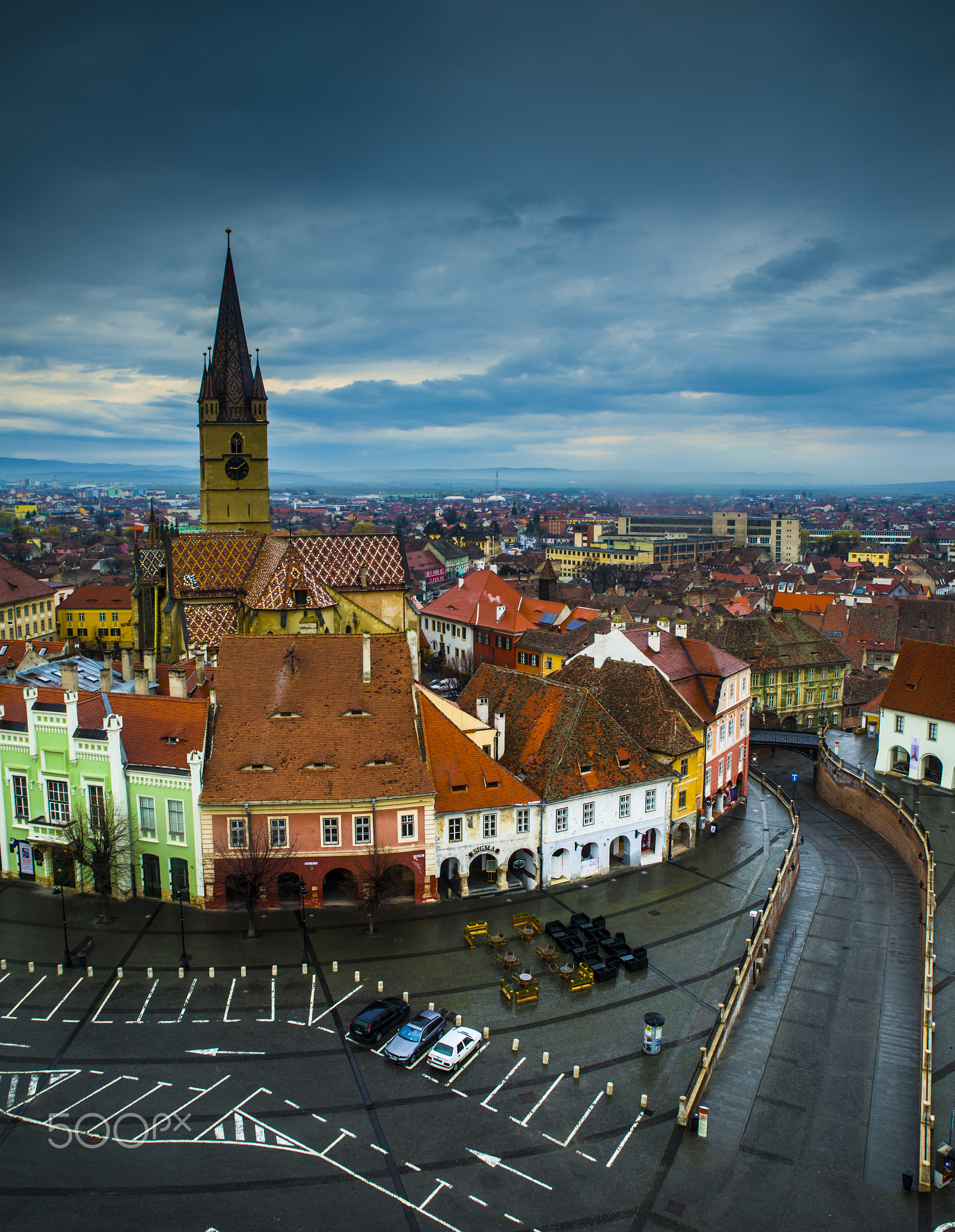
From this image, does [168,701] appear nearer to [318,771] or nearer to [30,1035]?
[318,771]

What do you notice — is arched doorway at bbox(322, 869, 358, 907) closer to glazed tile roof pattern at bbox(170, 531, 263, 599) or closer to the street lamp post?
the street lamp post

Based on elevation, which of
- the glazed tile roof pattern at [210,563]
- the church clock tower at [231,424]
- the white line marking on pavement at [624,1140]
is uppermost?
the church clock tower at [231,424]

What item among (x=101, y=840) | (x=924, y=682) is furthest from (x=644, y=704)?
(x=101, y=840)

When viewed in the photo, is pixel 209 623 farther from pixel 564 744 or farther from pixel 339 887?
pixel 564 744

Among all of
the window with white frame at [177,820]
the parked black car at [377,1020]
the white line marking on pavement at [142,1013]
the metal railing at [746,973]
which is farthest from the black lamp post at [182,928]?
the metal railing at [746,973]

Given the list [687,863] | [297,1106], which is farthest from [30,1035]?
[687,863]

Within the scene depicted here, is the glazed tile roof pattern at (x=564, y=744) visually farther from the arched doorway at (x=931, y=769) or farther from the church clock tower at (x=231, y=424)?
the church clock tower at (x=231, y=424)

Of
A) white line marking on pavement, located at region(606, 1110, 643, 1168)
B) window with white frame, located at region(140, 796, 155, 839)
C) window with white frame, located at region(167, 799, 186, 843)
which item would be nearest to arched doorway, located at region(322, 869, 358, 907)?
window with white frame, located at region(167, 799, 186, 843)
